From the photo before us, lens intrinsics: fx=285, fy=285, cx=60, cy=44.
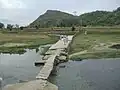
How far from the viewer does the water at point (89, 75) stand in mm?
20109

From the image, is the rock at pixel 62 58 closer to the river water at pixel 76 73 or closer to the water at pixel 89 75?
the river water at pixel 76 73

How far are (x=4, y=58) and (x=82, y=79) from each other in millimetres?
15996

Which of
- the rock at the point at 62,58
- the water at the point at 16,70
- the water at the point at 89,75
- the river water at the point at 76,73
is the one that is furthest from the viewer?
the rock at the point at 62,58

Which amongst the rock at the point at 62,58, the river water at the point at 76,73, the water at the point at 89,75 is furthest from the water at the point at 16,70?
the rock at the point at 62,58

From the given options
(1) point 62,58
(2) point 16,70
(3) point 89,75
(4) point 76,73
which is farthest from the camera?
(1) point 62,58

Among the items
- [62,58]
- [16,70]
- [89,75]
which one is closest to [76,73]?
[89,75]

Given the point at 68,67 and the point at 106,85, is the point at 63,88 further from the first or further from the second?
the point at 68,67

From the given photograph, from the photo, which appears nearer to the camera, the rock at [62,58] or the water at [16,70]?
the water at [16,70]

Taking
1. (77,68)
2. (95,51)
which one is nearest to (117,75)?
(77,68)

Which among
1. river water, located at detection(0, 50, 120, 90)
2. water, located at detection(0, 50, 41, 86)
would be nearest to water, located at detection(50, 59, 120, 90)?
river water, located at detection(0, 50, 120, 90)

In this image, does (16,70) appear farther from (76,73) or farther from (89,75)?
(89,75)

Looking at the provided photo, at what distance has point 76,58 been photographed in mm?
32281

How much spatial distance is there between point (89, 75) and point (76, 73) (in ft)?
5.35

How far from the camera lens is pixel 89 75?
23688 millimetres
